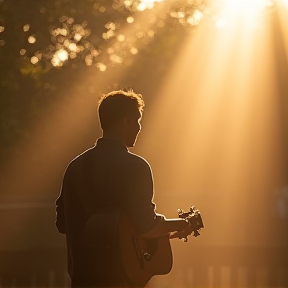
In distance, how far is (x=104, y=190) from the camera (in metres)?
4.07

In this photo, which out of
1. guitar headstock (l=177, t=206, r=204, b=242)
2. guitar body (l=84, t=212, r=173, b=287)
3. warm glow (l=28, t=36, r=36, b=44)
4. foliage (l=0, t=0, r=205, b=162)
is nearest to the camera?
guitar body (l=84, t=212, r=173, b=287)

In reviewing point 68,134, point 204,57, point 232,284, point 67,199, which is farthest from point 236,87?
point 67,199

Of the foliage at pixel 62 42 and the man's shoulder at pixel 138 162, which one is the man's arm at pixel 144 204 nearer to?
the man's shoulder at pixel 138 162

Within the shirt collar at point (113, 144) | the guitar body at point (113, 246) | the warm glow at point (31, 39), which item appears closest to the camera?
the guitar body at point (113, 246)

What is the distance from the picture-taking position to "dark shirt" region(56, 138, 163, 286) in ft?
13.1

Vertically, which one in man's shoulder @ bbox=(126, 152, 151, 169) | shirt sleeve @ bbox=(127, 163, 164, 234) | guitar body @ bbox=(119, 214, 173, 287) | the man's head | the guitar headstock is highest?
the man's head

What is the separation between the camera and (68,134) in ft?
74.8

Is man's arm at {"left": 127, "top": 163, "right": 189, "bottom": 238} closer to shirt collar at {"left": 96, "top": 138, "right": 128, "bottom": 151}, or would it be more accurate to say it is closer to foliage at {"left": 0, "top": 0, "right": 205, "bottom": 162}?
shirt collar at {"left": 96, "top": 138, "right": 128, "bottom": 151}

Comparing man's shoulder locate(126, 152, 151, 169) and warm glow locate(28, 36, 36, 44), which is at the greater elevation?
warm glow locate(28, 36, 36, 44)

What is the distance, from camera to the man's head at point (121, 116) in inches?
164

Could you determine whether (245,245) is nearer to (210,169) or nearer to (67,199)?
(210,169)

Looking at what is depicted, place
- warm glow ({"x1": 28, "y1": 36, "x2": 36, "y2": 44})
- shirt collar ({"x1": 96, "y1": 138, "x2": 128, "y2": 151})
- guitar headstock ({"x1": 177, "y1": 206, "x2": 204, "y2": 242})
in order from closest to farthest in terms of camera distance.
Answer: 1. shirt collar ({"x1": 96, "y1": 138, "x2": 128, "y2": 151})
2. guitar headstock ({"x1": 177, "y1": 206, "x2": 204, "y2": 242})
3. warm glow ({"x1": 28, "y1": 36, "x2": 36, "y2": 44})

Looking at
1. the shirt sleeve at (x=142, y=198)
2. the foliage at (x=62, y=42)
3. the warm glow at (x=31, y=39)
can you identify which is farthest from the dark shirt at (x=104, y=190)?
the warm glow at (x=31, y=39)

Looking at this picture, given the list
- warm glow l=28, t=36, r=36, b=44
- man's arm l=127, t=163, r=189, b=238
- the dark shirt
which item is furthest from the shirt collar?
warm glow l=28, t=36, r=36, b=44
